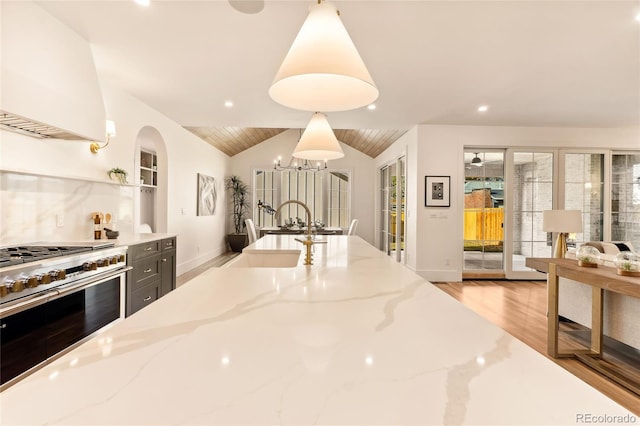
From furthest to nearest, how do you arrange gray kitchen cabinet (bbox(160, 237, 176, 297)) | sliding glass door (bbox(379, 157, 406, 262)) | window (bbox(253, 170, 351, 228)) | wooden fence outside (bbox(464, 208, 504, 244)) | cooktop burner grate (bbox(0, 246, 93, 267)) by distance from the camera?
window (bbox(253, 170, 351, 228)) → sliding glass door (bbox(379, 157, 406, 262)) → wooden fence outside (bbox(464, 208, 504, 244)) → gray kitchen cabinet (bbox(160, 237, 176, 297)) → cooktop burner grate (bbox(0, 246, 93, 267))

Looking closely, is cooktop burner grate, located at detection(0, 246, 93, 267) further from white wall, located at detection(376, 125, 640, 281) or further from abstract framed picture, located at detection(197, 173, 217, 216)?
white wall, located at detection(376, 125, 640, 281)

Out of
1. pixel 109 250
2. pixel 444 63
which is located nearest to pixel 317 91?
pixel 109 250

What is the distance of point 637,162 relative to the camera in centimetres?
566

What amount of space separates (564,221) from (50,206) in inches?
193

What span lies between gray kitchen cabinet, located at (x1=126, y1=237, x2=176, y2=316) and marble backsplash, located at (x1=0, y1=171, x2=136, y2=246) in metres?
0.62

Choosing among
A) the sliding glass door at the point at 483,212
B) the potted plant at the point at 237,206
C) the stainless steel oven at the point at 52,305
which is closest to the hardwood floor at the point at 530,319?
the sliding glass door at the point at 483,212

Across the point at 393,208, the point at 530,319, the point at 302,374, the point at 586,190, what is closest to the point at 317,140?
the point at 302,374

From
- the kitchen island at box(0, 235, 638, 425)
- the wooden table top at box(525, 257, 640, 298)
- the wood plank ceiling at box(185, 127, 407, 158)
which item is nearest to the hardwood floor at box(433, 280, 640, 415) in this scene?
the wooden table top at box(525, 257, 640, 298)

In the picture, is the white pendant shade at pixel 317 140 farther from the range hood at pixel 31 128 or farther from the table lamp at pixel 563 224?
the table lamp at pixel 563 224

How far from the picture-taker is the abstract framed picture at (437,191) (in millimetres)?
5527

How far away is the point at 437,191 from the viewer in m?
5.53

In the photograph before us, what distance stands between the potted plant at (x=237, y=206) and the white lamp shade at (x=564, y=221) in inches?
256

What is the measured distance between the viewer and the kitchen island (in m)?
0.49

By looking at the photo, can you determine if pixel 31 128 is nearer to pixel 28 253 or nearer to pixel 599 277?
pixel 28 253
